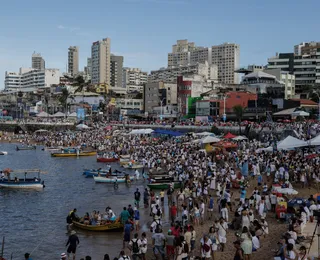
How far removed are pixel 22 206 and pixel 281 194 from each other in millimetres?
17688

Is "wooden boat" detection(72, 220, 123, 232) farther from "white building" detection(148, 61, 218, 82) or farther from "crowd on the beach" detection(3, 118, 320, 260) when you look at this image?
"white building" detection(148, 61, 218, 82)

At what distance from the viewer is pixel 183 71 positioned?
16562 cm

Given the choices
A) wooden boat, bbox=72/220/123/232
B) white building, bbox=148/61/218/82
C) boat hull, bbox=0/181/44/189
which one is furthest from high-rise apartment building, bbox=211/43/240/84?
wooden boat, bbox=72/220/123/232

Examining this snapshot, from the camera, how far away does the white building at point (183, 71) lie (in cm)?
15745

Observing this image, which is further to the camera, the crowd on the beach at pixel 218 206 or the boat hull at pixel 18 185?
the boat hull at pixel 18 185

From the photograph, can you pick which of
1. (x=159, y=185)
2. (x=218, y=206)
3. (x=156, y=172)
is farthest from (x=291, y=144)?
(x=156, y=172)

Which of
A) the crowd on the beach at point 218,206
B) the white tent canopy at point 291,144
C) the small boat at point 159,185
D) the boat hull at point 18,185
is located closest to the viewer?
the crowd on the beach at point 218,206

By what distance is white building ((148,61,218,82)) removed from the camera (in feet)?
517

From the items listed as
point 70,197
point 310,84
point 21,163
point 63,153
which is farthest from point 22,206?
point 310,84

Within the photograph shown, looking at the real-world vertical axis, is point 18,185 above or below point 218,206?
below

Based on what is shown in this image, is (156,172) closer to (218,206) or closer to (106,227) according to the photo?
(218,206)

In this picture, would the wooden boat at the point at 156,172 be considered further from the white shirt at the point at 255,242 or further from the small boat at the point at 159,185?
the white shirt at the point at 255,242

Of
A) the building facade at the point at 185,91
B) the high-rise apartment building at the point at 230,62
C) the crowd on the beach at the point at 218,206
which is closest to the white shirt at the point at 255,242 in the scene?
the crowd on the beach at the point at 218,206

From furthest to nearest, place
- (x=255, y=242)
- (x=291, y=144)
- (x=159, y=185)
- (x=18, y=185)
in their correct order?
1. (x=18, y=185)
2. (x=159, y=185)
3. (x=291, y=144)
4. (x=255, y=242)
